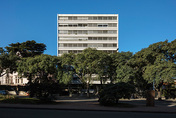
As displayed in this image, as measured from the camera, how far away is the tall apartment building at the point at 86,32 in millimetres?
64500

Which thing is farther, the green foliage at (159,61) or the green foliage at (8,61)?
the green foliage at (8,61)

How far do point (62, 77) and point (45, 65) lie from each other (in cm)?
446

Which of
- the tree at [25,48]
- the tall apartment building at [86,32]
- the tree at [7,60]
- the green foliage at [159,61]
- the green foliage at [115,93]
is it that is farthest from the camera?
the tall apartment building at [86,32]

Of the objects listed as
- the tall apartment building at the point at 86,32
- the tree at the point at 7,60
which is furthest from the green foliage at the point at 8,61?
the tall apartment building at the point at 86,32

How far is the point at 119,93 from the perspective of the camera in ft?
60.9

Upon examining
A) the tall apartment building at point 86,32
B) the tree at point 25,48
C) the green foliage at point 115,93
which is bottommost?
the green foliage at point 115,93

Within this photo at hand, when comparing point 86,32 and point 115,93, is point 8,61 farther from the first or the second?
point 86,32

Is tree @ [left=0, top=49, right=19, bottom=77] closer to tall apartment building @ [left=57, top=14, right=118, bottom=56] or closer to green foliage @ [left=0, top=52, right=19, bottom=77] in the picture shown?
green foliage @ [left=0, top=52, right=19, bottom=77]

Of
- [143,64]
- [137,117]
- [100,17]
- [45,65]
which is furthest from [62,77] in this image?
[100,17]

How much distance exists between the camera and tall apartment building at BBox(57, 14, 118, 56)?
6450 centimetres

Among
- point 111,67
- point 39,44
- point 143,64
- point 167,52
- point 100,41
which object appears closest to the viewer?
point 167,52

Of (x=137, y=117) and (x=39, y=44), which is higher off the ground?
(x=39, y=44)

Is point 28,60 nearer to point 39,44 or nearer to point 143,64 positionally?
point 39,44

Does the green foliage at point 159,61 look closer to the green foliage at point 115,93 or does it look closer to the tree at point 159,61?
the tree at point 159,61
